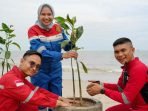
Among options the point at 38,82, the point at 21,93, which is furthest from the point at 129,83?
the point at 38,82

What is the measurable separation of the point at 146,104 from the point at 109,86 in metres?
0.54

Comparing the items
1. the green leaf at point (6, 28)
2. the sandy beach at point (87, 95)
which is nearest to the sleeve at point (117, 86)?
the green leaf at point (6, 28)

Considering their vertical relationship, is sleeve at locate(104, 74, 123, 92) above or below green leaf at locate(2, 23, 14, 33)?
below

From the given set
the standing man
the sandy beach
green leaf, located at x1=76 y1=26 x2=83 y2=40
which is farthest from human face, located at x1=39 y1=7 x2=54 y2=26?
the sandy beach

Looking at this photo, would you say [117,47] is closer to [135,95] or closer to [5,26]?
[135,95]

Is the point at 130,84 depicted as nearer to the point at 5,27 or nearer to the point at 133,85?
the point at 133,85

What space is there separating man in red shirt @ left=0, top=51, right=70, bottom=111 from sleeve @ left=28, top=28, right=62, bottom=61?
613 millimetres

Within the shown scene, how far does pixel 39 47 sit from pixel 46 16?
0.41 m

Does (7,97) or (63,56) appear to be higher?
(63,56)

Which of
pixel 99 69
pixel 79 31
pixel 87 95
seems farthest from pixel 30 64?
pixel 99 69

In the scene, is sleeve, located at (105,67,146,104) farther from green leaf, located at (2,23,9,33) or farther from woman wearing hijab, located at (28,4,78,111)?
green leaf, located at (2,23,9,33)

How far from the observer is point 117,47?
354cm

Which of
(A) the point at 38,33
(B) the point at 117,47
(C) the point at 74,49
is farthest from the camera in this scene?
(A) the point at 38,33

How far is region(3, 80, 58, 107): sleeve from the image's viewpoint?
331 cm
